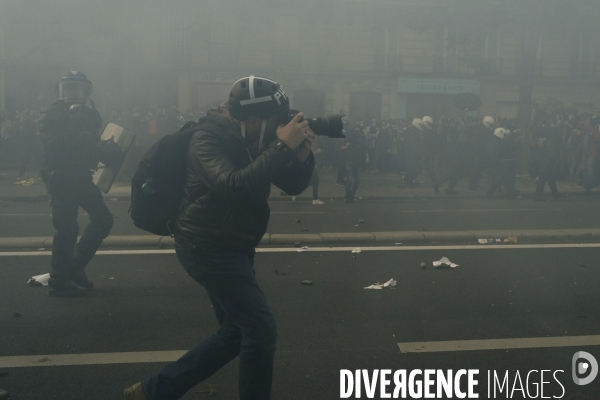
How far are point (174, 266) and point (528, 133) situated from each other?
35.9 feet

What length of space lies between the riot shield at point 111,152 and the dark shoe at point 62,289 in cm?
69

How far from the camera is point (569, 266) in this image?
5.73 m

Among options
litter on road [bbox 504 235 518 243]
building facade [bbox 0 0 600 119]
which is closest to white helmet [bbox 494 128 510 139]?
building facade [bbox 0 0 600 119]

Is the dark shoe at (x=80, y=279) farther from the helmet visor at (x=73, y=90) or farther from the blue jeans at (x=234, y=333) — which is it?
the blue jeans at (x=234, y=333)

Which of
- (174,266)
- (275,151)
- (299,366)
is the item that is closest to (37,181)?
(174,266)

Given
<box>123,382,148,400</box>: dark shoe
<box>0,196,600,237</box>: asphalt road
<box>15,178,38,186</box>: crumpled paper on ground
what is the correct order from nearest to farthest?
<box>123,382,148,400</box>: dark shoe
<box>0,196,600,237</box>: asphalt road
<box>15,178,38,186</box>: crumpled paper on ground

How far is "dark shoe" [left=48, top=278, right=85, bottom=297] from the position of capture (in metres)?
4.68

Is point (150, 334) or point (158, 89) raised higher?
point (158, 89)

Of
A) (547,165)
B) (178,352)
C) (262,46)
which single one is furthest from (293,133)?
(547,165)

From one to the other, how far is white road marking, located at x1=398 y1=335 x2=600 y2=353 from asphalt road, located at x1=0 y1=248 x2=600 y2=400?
2.3 inches

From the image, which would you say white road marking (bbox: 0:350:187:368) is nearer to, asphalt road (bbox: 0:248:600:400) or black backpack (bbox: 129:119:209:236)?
asphalt road (bbox: 0:248:600:400)

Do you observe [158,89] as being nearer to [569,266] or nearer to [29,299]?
[29,299]

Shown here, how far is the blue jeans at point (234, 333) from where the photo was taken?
2434 millimetres

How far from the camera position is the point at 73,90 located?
4.62 metres
